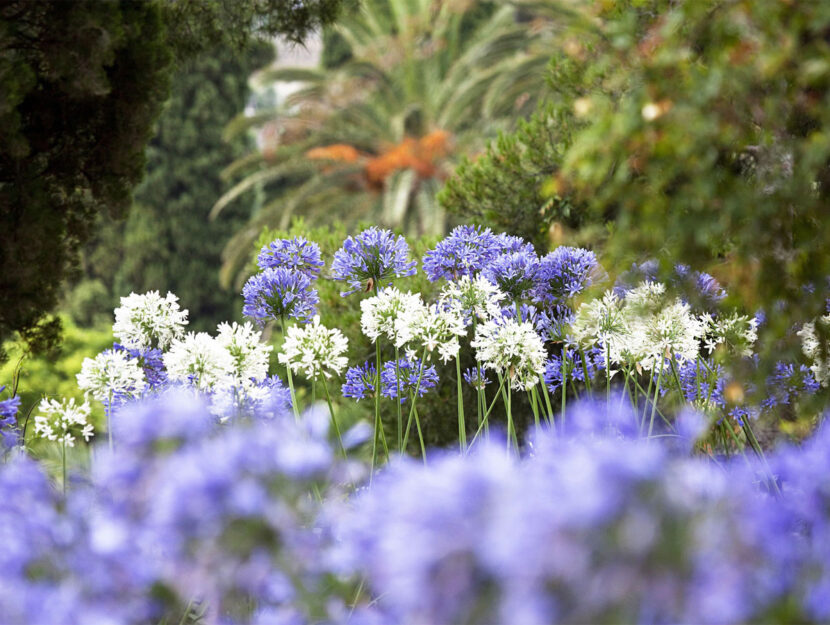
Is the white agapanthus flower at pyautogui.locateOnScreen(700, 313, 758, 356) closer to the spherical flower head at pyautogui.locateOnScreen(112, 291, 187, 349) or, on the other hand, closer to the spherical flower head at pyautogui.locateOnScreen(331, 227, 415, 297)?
the spherical flower head at pyautogui.locateOnScreen(331, 227, 415, 297)

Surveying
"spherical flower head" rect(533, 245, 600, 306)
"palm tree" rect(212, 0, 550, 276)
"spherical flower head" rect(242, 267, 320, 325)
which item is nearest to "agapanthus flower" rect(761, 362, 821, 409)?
"spherical flower head" rect(533, 245, 600, 306)

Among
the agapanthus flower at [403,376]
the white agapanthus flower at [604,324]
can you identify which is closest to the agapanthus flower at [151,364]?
the agapanthus flower at [403,376]

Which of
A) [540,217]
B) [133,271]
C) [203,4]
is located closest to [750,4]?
[540,217]

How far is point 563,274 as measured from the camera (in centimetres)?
272

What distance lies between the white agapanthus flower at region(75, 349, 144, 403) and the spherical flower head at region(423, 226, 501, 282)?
3.46 ft

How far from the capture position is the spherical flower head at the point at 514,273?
2.66 metres

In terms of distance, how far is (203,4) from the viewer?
18.1 ft

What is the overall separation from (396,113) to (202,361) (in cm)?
Answer: 1413

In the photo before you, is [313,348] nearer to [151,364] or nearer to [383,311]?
[383,311]

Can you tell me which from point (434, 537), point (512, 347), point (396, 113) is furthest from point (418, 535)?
point (396, 113)

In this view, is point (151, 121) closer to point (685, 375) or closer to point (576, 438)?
point (685, 375)

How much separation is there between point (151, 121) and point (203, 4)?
3.07 feet

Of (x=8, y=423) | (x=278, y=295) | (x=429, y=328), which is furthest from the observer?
(x=278, y=295)

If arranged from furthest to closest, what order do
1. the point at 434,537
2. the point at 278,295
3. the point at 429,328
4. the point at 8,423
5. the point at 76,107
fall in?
the point at 76,107 → the point at 278,295 → the point at 429,328 → the point at 8,423 → the point at 434,537
